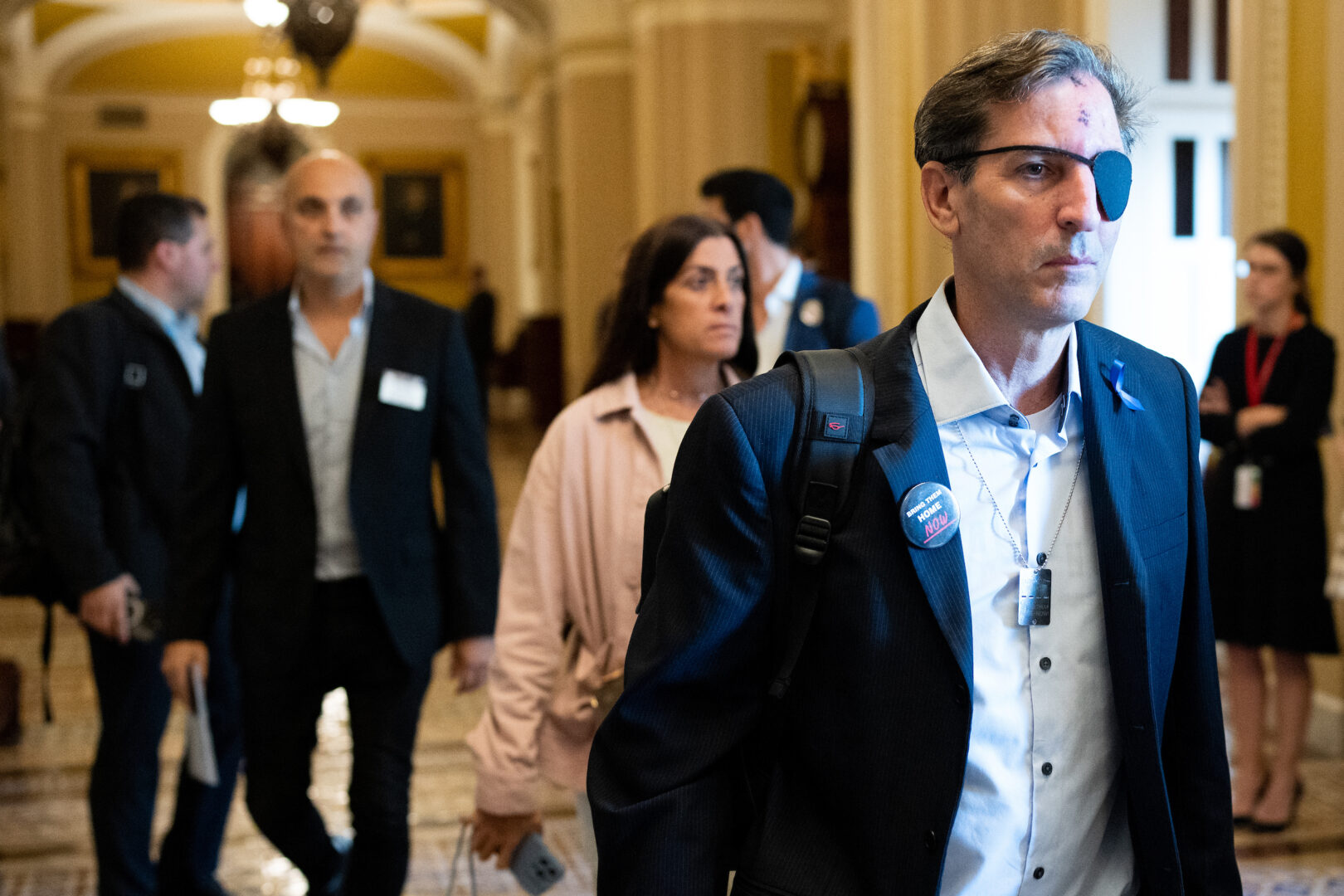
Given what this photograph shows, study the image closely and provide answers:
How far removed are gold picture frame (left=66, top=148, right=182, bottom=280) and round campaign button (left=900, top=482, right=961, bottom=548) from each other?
23896 millimetres

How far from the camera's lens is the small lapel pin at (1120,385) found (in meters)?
1.68

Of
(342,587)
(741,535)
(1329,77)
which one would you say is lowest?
(342,587)

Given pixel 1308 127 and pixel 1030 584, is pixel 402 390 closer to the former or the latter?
pixel 1030 584

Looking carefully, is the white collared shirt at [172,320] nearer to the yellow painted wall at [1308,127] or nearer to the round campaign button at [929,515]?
the round campaign button at [929,515]

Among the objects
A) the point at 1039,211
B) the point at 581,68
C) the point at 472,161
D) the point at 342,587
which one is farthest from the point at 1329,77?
the point at 472,161

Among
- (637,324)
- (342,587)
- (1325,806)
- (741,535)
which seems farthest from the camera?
(1325,806)

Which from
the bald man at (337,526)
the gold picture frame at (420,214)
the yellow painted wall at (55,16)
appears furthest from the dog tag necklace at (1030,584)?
the gold picture frame at (420,214)

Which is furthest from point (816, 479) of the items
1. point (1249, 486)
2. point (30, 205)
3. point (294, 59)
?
point (30, 205)

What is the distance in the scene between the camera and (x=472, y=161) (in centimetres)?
2581

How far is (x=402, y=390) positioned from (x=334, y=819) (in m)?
2.09

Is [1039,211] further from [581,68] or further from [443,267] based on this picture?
[443,267]

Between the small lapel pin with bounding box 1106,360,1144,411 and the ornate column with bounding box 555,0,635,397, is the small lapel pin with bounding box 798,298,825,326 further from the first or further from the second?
the ornate column with bounding box 555,0,635,397

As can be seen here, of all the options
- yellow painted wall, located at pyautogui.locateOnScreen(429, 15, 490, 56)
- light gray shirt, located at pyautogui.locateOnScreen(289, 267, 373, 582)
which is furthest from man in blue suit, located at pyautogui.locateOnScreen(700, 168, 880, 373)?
yellow painted wall, located at pyautogui.locateOnScreen(429, 15, 490, 56)

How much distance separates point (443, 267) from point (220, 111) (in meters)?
6.57
